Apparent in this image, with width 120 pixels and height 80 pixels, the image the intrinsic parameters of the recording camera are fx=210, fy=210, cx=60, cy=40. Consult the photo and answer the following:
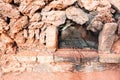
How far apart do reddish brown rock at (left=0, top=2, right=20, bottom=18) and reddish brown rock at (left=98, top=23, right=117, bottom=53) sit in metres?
1.06

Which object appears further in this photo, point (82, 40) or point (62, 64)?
point (82, 40)

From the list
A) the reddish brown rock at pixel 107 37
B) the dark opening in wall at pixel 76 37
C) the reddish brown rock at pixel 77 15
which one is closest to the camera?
the reddish brown rock at pixel 107 37

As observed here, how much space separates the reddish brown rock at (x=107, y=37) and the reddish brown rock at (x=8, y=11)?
41.8 inches

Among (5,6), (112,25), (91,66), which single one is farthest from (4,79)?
(112,25)

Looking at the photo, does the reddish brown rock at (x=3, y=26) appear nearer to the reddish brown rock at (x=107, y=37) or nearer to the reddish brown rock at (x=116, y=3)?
the reddish brown rock at (x=107, y=37)

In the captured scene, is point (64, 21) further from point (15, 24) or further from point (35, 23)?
point (15, 24)

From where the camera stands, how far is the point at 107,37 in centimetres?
256

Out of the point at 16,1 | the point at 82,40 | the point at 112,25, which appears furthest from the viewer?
the point at 82,40

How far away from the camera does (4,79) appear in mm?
2508

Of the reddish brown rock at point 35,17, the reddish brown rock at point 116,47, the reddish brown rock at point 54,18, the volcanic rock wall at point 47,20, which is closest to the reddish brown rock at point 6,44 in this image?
the volcanic rock wall at point 47,20

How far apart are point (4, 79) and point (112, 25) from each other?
4.70ft

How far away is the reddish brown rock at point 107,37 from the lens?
2.50 meters

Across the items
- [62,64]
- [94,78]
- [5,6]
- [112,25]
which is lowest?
[94,78]

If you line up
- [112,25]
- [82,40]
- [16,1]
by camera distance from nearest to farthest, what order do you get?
1. [112,25]
2. [16,1]
3. [82,40]
